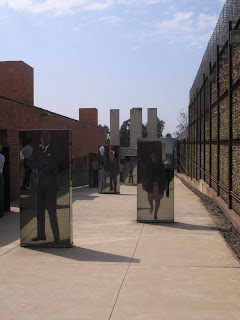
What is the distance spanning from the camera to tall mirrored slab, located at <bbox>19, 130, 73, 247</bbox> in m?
7.50

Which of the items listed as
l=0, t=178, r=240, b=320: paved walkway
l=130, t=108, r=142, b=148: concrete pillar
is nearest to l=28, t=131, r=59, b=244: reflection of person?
l=0, t=178, r=240, b=320: paved walkway

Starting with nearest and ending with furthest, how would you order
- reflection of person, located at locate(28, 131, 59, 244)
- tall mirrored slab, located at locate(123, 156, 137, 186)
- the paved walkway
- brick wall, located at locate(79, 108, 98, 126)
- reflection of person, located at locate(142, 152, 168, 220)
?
1. the paved walkway
2. reflection of person, located at locate(28, 131, 59, 244)
3. reflection of person, located at locate(142, 152, 168, 220)
4. tall mirrored slab, located at locate(123, 156, 137, 186)
5. brick wall, located at locate(79, 108, 98, 126)

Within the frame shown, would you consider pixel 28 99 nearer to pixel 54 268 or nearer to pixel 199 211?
pixel 199 211

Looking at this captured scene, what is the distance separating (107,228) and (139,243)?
1.69m

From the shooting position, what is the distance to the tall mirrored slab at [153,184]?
9.84 metres

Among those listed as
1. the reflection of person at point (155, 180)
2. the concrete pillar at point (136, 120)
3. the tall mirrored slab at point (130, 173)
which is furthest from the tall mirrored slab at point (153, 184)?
the concrete pillar at point (136, 120)

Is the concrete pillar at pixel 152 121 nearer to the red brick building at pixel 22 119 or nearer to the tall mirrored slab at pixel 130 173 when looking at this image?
the red brick building at pixel 22 119

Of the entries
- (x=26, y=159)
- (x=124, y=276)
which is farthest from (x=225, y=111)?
(x=124, y=276)

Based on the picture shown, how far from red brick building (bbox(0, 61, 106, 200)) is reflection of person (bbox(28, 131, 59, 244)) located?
21.7ft

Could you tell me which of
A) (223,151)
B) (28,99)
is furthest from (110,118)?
(223,151)

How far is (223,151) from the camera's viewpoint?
11906mm

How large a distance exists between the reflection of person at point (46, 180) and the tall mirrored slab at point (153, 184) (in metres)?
2.95

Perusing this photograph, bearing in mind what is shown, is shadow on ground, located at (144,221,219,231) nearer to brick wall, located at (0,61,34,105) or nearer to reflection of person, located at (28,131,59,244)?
reflection of person, located at (28,131,59,244)

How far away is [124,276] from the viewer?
5.73m
